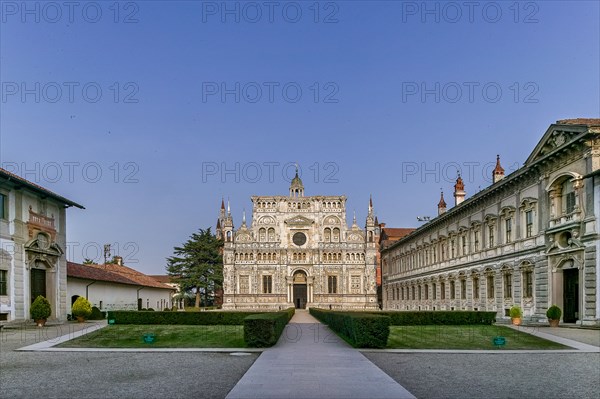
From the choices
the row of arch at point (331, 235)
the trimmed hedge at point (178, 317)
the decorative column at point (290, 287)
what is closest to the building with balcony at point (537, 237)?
the trimmed hedge at point (178, 317)

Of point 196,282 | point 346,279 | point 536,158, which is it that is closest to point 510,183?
point 536,158

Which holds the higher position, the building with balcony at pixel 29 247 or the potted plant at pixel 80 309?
the building with balcony at pixel 29 247

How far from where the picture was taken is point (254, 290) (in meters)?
86.2

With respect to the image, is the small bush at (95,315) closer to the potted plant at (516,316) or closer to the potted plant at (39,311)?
the potted plant at (39,311)

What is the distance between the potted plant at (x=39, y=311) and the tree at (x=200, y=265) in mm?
55738

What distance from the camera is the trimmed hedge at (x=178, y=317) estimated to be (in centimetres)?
3450

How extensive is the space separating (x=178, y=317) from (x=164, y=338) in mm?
8973

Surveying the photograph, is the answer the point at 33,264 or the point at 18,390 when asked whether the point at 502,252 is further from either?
the point at 18,390

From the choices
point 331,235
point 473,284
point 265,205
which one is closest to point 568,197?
point 473,284

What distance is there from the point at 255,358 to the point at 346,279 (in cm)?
6997

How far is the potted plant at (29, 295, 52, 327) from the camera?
32.5m

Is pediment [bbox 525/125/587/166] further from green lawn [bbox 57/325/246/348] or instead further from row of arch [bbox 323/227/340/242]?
row of arch [bbox 323/227/340/242]

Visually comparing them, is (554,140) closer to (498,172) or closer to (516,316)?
(516,316)

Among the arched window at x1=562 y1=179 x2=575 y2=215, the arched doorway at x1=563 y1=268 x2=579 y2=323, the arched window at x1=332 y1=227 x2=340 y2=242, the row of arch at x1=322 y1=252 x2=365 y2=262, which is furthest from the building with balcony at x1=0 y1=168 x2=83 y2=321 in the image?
the arched window at x1=332 y1=227 x2=340 y2=242
